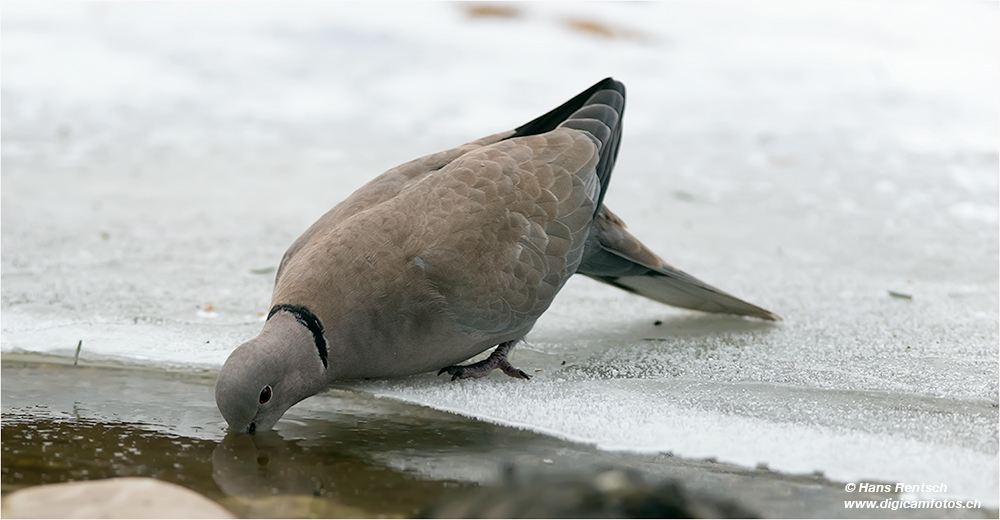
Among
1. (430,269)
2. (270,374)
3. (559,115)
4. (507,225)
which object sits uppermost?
(559,115)

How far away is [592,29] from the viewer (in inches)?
358

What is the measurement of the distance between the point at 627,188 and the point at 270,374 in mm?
3628

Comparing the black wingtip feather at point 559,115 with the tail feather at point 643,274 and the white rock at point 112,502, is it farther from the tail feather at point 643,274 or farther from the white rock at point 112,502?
the white rock at point 112,502

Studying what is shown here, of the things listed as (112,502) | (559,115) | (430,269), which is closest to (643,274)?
(559,115)

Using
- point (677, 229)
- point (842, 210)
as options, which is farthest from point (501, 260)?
point (842, 210)

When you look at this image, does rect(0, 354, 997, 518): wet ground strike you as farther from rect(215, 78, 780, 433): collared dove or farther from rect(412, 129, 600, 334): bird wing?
rect(412, 129, 600, 334): bird wing

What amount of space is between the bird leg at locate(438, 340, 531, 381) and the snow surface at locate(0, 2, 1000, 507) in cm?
10

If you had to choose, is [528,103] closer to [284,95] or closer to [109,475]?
[284,95]

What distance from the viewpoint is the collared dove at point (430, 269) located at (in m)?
2.47

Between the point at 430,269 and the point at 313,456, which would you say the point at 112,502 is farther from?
the point at 430,269

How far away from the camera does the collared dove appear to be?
2.47 meters

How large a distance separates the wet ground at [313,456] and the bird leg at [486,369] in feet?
0.79

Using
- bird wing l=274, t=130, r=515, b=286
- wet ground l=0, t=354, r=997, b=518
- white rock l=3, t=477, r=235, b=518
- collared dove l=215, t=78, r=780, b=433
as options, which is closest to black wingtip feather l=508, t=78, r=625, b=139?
collared dove l=215, t=78, r=780, b=433

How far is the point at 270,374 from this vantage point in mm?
2363
